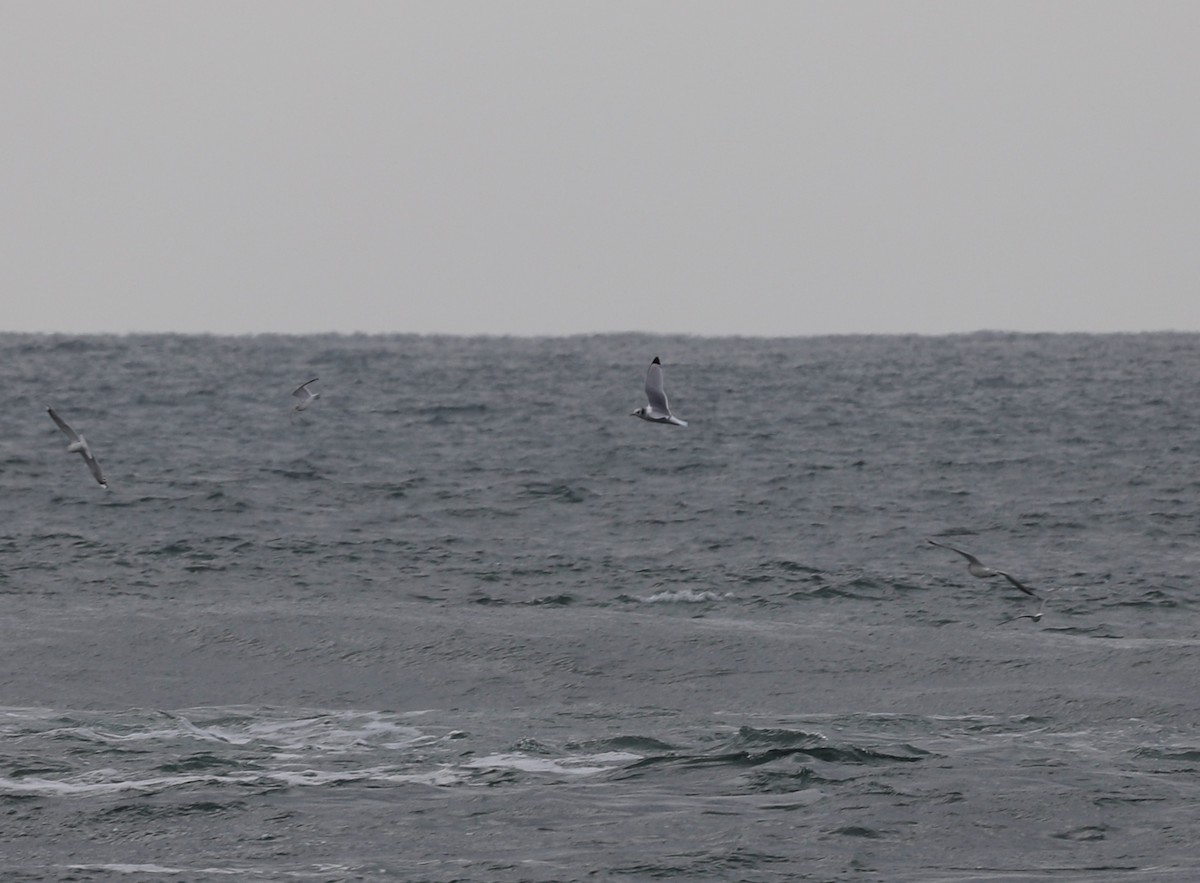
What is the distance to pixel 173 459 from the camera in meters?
Answer: 40.2

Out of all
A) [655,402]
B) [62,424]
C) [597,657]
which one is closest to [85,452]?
[62,424]

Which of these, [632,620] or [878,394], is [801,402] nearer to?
→ [878,394]

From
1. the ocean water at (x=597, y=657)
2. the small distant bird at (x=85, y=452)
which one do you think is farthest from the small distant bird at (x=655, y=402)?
the small distant bird at (x=85, y=452)

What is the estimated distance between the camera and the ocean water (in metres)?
13.2

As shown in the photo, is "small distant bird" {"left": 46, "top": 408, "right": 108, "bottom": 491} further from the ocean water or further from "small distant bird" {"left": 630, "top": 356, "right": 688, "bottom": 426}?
"small distant bird" {"left": 630, "top": 356, "right": 688, "bottom": 426}

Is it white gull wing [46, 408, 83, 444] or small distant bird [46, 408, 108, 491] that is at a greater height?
white gull wing [46, 408, 83, 444]

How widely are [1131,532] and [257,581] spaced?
1614cm

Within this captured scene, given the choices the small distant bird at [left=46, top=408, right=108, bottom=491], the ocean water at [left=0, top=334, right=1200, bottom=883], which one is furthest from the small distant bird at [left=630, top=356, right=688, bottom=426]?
the small distant bird at [left=46, top=408, right=108, bottom=491]

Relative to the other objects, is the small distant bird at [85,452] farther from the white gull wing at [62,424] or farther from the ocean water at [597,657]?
the ocean water at [597,657]

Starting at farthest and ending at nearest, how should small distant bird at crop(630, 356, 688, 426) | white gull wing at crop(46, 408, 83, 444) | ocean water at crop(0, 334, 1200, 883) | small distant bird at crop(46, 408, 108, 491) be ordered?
1. small distant bird at crop(630, 356, 688, 426)
2. small distant bird at crop(46, 408, 108, 491)
3. white gull wing at crop(46, 408, 83, 444)
4. ocean water at crop(0, 334, 1200, 883)

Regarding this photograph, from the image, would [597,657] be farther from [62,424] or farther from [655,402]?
[62,424]

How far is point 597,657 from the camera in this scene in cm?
1989

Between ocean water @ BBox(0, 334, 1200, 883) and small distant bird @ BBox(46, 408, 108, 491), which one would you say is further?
small distant bird @ BBox(46, 408, 108, 491)

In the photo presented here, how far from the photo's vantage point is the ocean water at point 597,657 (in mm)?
13242
